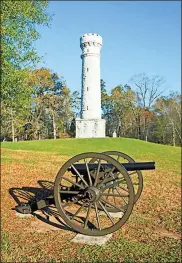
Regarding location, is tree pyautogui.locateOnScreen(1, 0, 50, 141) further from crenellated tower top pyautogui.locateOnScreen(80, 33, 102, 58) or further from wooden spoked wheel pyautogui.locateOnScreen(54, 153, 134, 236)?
crenellated tower top pyautogui.locateOnScreen(80, 33, 102, 58)

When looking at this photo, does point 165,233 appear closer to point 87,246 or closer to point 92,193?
point 87,246

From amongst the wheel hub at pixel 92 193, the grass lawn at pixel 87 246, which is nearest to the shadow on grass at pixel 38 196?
the grass lawn at pixel 87 246

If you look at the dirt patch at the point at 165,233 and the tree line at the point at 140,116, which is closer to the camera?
the dirt patch at the point at 165,233

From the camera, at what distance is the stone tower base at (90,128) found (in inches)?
1086

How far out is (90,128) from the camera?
28234 millimetres

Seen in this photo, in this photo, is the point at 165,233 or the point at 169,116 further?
the point at 169,116

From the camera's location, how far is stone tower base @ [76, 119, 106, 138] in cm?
2758

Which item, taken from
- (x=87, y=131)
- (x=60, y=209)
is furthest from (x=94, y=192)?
(x=87, y=131)

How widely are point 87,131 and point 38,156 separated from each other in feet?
48.9

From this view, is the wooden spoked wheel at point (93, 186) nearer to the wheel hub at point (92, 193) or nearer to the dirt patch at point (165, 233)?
the wheel hub at point (92, 193)

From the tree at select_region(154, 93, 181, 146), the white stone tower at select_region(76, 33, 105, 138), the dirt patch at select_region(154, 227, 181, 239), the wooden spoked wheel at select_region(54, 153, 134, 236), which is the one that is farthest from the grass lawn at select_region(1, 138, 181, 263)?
the tree at select_region(154, 93, 181, 146)

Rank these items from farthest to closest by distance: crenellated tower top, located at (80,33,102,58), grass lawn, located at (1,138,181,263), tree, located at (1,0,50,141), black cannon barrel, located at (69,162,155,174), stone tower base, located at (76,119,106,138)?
1. stone tower base, located at (76,119,106,138)
2. crenellated tower top, located at (80,33,102,58)
3. tree, located at (1,0,50,141)
4. black cannon barrel, located at (69,162,155,174)
5. grass lawn, located at (1,138,181,263)

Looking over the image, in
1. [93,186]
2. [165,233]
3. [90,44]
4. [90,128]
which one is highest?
[90,44]

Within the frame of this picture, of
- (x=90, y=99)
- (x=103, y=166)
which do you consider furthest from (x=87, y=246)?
(x=90, y=99)
